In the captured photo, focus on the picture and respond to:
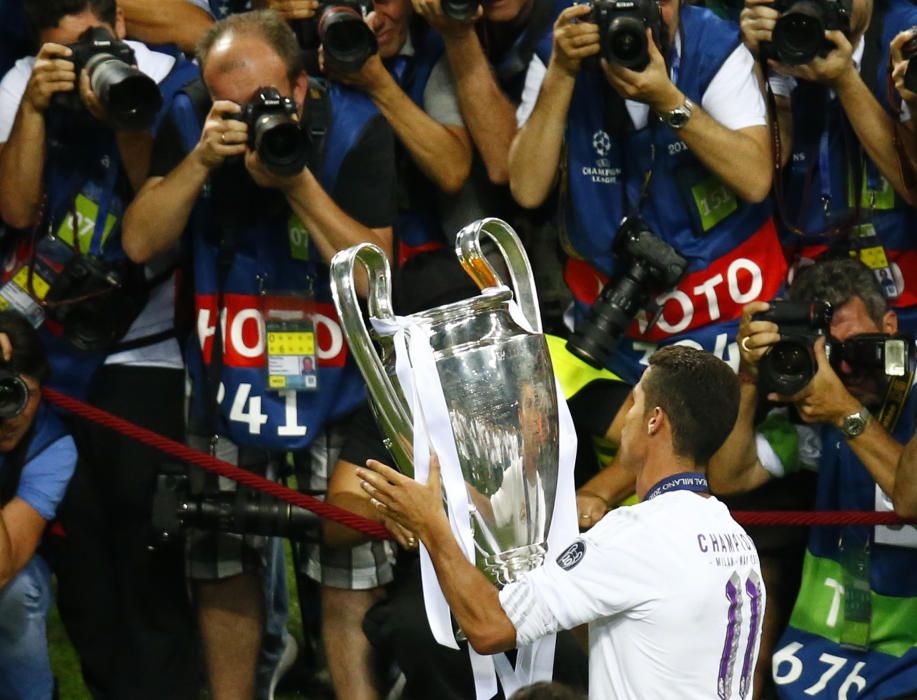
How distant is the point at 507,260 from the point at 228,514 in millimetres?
1466

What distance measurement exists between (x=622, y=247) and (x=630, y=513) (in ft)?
4.29

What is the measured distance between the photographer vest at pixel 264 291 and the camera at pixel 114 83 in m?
0.29

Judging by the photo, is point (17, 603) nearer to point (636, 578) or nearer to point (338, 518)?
point (338, 518)

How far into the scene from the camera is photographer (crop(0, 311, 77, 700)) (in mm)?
4863

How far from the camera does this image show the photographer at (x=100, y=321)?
5.00m

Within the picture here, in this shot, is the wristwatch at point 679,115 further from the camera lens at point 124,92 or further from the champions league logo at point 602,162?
the camera lens at point 124,92

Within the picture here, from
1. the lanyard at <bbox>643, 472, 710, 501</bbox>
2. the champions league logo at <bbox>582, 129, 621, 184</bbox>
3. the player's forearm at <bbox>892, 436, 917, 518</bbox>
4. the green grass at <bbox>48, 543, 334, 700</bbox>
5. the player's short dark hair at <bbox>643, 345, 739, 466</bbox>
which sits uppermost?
the champions league logo at <bbox>582, 129, 621, 184</bbox>

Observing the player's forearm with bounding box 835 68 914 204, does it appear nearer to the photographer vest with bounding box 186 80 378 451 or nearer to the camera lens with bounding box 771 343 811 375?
the camera lens with bounding box 771 343 811 375

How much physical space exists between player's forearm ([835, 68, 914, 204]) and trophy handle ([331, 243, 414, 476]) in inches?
70.2

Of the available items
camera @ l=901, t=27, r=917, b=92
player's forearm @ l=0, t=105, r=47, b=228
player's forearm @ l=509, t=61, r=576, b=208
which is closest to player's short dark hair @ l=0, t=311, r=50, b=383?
player's forearm @ l=0, t=105, r=47, b=228

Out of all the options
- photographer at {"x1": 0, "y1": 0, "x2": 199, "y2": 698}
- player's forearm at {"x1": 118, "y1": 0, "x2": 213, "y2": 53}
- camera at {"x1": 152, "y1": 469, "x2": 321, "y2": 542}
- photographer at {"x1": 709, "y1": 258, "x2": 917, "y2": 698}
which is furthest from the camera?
player's forearm at {"x1": 118, "y1": 0, "x2": 213, "y2": 53}

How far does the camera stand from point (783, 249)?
5.19 metres

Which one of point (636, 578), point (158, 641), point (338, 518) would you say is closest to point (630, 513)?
point (636, 578)

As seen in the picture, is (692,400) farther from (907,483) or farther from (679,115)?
(679,115)
